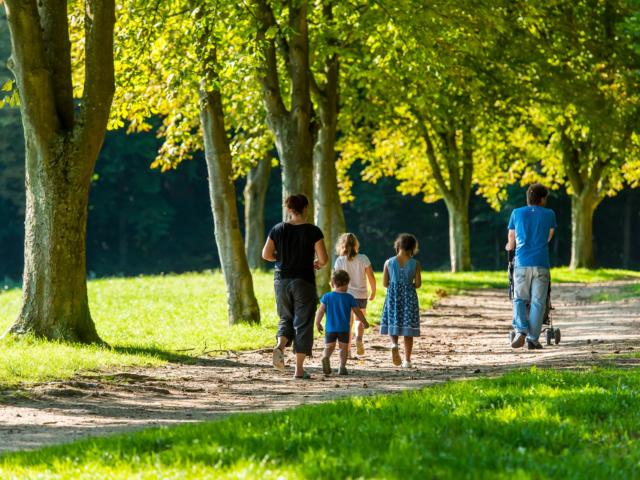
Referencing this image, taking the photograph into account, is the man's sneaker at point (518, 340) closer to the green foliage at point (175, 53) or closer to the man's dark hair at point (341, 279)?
the man's dark hair at point (341, 279)

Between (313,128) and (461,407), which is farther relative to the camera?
(313,128)

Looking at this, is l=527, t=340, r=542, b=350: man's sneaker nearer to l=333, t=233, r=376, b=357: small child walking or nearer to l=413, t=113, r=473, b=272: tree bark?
l=333, t=233, r=376, b=357: small child walking

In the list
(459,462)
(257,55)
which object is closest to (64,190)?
(257,55)

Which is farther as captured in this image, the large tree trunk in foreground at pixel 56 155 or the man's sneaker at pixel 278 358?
the large tree trunk in foreground at pixel 56 155

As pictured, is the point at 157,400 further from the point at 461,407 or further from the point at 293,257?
the point at 461,407

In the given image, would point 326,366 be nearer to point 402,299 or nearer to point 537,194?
point 402,299

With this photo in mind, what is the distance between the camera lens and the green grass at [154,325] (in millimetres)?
13297

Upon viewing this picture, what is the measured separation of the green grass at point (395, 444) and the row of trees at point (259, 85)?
22.0ft

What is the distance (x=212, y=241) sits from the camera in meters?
81.2

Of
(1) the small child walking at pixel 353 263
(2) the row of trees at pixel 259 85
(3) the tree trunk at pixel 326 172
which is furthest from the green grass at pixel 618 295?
(1) the small child walking at pixel 353 263

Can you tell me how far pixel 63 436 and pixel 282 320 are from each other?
4.14 meters

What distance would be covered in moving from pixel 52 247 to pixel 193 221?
66800mm

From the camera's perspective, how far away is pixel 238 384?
1264 centimetres

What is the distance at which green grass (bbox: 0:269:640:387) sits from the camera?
1330 centimetres
